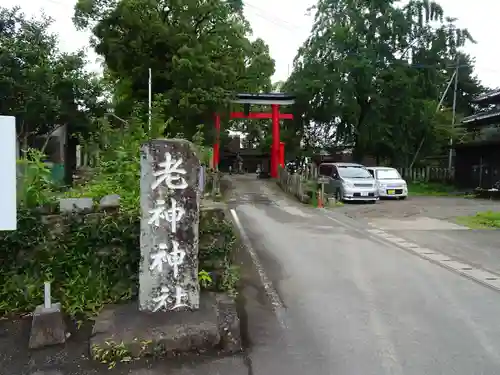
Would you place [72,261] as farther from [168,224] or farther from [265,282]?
[265,282]

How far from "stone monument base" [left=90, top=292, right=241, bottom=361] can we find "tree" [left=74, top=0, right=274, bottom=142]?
1386 centimetres

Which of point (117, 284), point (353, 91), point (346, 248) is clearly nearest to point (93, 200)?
point (117, 284)

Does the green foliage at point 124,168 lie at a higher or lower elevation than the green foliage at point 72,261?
higher

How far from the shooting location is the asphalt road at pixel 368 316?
12.7ft

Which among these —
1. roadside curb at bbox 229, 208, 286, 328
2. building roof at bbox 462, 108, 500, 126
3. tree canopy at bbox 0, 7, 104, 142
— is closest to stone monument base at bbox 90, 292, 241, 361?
roadside curb at bbox 229, 208, 286, 328

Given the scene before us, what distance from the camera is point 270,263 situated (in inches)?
294

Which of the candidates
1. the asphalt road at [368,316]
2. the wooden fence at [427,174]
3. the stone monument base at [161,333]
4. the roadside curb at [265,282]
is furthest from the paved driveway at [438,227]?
the wooden fence at [427,174]

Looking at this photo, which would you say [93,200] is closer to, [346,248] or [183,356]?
[183,356]

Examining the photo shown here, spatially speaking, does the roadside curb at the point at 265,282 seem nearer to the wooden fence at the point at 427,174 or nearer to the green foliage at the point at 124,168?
the green foliage at the point at 124,168

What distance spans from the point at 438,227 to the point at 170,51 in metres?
12.8

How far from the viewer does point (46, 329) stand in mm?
4098

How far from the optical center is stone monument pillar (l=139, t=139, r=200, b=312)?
4.29 metres

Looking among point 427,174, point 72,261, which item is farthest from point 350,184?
point 72,261

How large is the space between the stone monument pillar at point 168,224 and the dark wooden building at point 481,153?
21.9 meters
